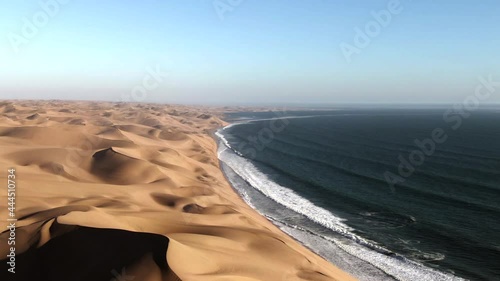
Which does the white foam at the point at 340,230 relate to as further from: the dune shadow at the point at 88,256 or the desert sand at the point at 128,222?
the dune shadow at the point at 88,256

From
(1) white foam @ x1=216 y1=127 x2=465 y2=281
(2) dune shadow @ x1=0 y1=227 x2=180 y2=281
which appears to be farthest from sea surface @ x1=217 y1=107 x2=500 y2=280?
(2) dune shadow @ x1=0 y1=227 x2=180 y2=281

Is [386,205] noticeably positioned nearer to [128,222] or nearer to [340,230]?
[340,230]

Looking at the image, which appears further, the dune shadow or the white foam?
the white foam

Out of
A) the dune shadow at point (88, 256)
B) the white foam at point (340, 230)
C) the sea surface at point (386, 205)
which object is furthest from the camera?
the sea surface at point (386, 205)

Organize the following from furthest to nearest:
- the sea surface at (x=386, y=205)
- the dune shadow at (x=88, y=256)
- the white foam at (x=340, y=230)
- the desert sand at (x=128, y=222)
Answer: the sea surface at (x=386, y=205) → the white foam at (x=340, y=230) → the desert sand at (x=128, y=222) → the dune shadow at (x=88, y=256)

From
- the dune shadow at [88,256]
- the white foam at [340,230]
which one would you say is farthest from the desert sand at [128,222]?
the white foam at [340,230]

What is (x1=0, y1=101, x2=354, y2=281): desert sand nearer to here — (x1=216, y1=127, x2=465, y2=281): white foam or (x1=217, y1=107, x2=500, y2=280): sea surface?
(x1=217, y1=107, x2=500, y2=280): sea surface
